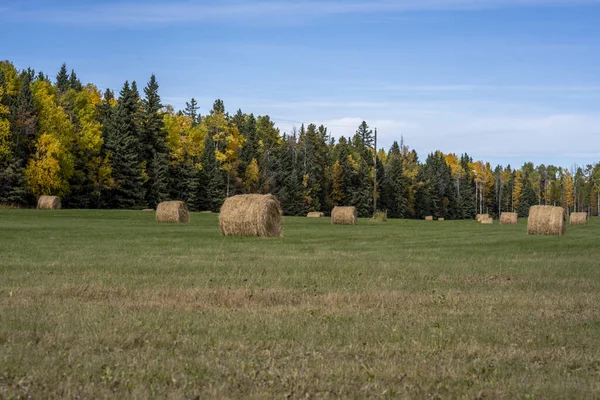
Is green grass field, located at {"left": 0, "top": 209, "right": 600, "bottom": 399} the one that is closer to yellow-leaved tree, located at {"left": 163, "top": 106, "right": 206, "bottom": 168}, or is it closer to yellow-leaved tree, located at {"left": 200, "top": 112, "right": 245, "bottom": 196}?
yellow-leaved tree, located at {"left": 163, "top": 106, "right": 206, "bottom": 168}

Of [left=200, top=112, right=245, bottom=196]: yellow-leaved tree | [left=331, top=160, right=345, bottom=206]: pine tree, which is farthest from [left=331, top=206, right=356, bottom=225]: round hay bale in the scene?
[left=331, top=160, right=345, bottom=206]: pine tree

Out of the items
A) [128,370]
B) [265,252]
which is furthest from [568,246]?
[128,370]

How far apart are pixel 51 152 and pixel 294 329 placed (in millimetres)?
61978

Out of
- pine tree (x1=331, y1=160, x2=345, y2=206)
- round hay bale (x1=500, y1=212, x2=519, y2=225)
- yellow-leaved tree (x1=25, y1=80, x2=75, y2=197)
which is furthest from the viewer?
pine tree (x1=331, y1=160, x2=345, y2=206)

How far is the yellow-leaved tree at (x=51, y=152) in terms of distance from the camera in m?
66.4

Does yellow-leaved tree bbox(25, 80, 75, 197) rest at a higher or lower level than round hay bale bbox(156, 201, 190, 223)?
higher

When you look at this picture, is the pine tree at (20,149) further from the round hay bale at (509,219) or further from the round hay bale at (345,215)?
the round hay bale at (509,219)

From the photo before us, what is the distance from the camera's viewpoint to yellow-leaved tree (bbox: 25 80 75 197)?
66.4m

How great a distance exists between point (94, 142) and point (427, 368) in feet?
235

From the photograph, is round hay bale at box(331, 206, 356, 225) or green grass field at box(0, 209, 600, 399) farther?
round hay bale at box(331, 206, 356, 225)

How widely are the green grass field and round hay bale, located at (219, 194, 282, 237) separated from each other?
1118 centimetres

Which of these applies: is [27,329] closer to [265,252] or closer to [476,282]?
[476,282]

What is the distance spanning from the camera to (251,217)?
96.4 ft

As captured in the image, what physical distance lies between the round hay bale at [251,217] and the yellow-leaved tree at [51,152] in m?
41.5
